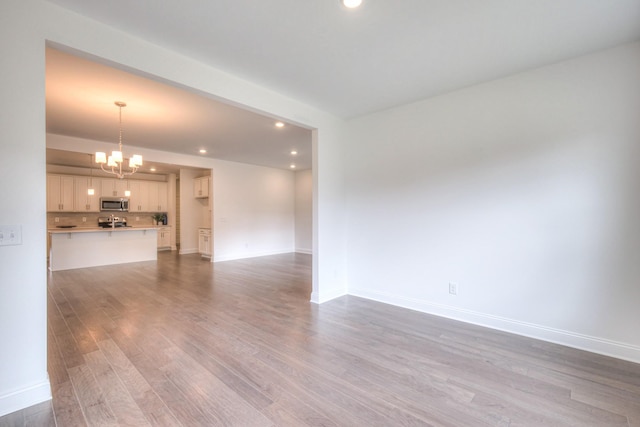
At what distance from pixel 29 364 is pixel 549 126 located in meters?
4.45

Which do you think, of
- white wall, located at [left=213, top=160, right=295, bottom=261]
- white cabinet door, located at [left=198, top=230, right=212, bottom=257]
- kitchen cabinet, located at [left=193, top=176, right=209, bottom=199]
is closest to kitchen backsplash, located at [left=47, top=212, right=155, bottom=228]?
kitchen cabinet, located at [left=193, top=176, right=209, bottom=199]

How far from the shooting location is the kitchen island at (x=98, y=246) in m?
5.96

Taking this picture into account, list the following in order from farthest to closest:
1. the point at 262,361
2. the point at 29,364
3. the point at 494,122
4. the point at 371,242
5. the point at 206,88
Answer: the point at 371,242
the point at 494,122
the point at 206,88
the point at 262,361
the point at 29,364

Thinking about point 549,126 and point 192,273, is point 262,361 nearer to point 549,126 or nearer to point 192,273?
point 549,126

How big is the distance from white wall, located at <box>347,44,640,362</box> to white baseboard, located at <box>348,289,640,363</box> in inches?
0.4

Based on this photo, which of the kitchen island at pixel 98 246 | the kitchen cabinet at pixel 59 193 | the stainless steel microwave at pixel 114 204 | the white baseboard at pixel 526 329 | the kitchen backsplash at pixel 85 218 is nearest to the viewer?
the white baseboard at pixel 526 329

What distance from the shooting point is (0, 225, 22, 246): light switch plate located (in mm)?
1647

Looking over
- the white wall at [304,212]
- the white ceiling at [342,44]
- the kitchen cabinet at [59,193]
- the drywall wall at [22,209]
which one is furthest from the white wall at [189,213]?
the drywall wall at [22,209]

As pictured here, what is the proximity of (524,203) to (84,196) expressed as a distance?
1034 centimetres

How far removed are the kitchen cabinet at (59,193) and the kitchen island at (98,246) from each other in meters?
1.73

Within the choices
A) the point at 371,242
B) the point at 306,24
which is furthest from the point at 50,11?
the point at 371,242

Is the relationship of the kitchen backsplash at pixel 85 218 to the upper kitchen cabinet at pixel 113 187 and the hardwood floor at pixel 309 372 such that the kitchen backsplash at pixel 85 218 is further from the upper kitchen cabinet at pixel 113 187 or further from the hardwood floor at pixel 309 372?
the hardwood floor at pixel 309 372

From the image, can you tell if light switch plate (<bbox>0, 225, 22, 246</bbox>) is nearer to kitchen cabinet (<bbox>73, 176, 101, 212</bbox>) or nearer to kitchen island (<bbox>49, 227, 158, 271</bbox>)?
kitchen island (<bbox>49, 227, 158, 271</bbox>)

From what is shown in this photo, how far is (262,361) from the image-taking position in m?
2.32
